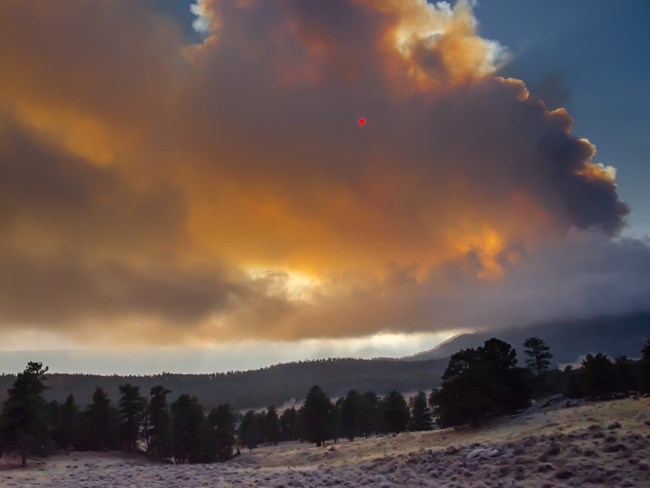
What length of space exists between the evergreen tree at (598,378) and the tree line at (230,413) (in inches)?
5.7

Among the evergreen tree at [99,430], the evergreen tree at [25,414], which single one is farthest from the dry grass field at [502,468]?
the evergreen tree at [99,430]

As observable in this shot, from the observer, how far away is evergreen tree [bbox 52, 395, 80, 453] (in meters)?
74.4

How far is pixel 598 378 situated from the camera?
233 feet

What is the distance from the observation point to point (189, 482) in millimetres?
28078

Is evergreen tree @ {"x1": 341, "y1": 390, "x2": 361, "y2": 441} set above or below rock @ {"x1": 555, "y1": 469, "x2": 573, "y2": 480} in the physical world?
below

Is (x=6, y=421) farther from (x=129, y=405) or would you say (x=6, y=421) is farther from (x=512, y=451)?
(x=512, y=451)

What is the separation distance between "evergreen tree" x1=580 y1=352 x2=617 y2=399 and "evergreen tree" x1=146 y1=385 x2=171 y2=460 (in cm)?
6968

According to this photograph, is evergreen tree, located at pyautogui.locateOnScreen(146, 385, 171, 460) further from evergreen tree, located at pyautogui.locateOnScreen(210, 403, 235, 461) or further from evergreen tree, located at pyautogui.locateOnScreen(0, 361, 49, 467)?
evergreen tree, located at pyautogui.locateOnScreen(0, 361, 49, 467)

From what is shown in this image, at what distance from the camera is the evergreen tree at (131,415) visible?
246 feet

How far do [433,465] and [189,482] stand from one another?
16.6 metres

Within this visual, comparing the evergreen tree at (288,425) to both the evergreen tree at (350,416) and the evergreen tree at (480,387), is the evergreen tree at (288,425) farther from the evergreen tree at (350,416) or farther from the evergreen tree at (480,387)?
the evergreen tree at (480,387)

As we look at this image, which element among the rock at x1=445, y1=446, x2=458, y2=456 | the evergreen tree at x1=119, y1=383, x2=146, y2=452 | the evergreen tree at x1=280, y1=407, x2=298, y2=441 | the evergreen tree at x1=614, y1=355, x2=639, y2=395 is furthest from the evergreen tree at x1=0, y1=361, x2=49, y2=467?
the evergreen tree at x1=614, y1=355, x2=639, y2=395

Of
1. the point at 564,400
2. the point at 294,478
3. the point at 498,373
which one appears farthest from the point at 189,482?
the point at 564,400

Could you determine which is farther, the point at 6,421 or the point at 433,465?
the point at 6,421
